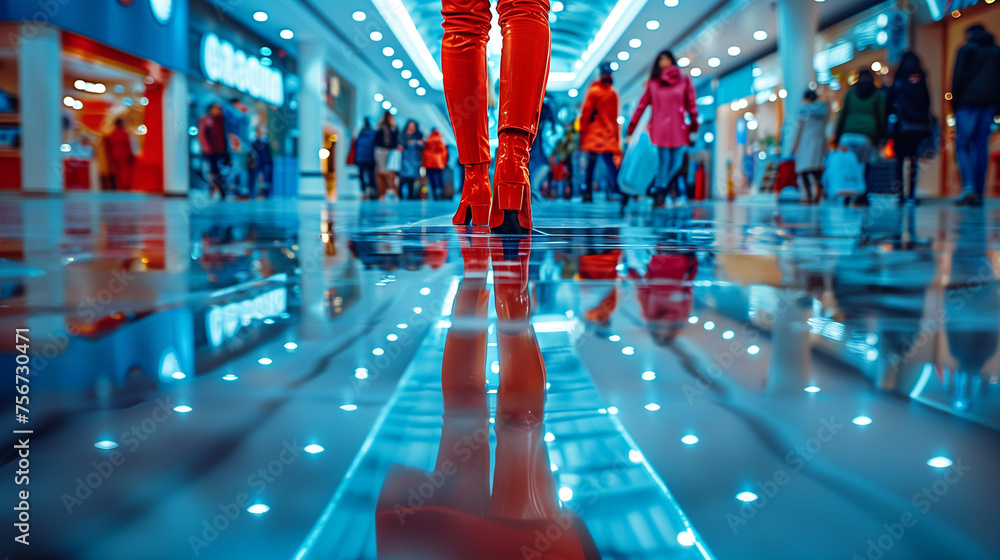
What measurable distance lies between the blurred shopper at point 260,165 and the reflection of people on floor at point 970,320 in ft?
50.4

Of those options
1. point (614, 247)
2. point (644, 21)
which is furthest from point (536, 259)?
point (644, 21)

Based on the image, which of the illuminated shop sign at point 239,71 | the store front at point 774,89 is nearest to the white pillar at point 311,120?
the illuminated shop sign at point 239,71

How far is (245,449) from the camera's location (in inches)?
14.2

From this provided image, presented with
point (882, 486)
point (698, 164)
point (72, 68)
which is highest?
point (72, 68)

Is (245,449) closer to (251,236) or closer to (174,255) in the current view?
(174,255)

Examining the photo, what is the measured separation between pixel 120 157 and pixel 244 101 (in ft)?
12.9

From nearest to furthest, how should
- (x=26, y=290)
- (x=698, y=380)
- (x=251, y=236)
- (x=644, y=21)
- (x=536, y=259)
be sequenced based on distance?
1. (x=698, y=380)
2. (x=26, y=290)
3. (x=536, y=259)
4. (x=251, y=236)
5. (x=644, y=21)

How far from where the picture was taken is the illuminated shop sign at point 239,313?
670 millimetres

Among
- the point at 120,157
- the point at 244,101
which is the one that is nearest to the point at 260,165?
the point at 244,101

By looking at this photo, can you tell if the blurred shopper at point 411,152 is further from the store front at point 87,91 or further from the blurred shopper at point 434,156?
the store front at point 87,91

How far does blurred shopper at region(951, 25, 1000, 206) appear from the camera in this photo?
6879 millimetres

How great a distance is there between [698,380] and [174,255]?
1.29 m

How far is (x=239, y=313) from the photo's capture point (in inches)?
30.9

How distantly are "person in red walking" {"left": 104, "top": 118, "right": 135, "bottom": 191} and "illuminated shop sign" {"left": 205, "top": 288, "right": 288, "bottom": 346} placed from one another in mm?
19415
